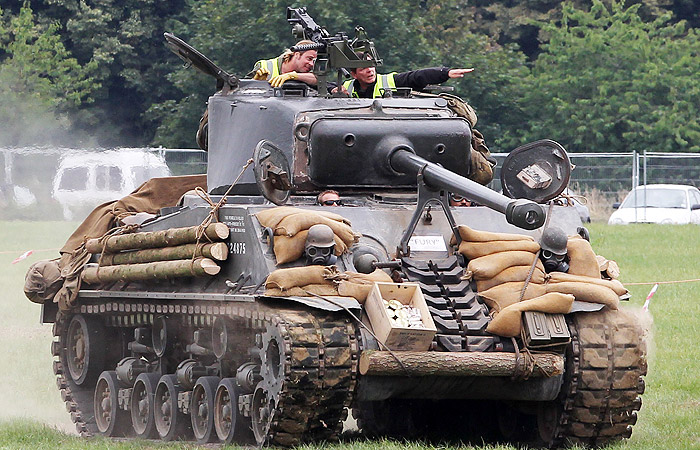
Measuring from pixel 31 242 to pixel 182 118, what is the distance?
10.3 metres

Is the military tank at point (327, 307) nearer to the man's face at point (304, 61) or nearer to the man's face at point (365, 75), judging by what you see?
the man's face at point (304, 61)

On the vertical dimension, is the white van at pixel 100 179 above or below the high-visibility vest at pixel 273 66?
below

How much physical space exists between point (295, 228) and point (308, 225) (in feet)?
0.35

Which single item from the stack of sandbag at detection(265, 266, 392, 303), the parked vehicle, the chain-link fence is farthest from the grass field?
the parked vehicle

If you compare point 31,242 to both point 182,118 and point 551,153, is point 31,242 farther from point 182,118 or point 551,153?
point 551,153

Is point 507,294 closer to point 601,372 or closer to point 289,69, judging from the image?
point 601,372

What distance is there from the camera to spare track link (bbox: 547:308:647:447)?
1074cm

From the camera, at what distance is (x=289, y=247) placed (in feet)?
35.2

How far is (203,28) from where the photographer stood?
38.6 m

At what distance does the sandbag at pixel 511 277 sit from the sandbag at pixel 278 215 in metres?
1.07

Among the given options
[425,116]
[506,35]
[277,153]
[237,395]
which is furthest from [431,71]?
[506,35]

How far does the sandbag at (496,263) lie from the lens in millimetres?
10891

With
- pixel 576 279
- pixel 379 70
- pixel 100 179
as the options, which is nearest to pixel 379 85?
pixel 576 279

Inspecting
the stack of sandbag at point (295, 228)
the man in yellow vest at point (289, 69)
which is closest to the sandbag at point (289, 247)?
the stack of sandbag at point (295, 228)
